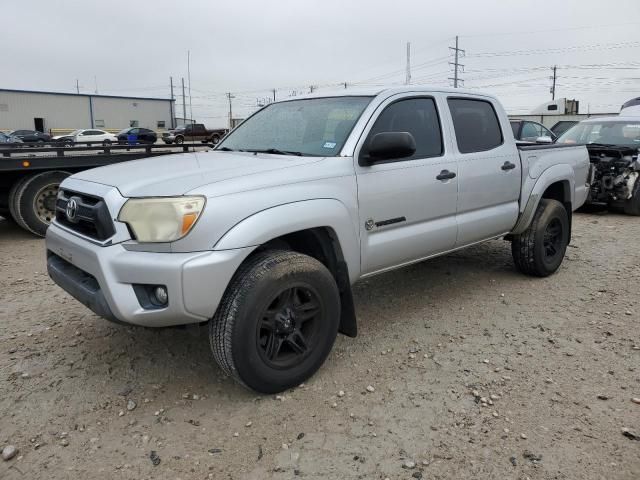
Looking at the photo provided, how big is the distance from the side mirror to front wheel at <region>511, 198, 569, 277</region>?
7.59 ft

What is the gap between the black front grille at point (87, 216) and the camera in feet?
9.46

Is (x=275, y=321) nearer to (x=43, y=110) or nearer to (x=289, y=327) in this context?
(x=289, y=327)

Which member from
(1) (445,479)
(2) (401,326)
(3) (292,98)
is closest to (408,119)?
(3) (292,98)

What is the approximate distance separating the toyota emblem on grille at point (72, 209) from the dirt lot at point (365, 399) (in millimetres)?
1036

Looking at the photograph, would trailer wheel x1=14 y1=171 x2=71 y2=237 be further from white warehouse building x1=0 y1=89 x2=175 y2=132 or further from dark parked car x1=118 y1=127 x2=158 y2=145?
Result: white warehouse building x1=0 y1=89 x2=175 y2=132

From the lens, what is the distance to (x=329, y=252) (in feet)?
11.3

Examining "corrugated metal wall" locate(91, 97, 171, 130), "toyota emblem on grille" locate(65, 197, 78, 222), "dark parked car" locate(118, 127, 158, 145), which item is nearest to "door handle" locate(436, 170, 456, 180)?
"toyota emblem on grille" locate(65, 197, 78, 222)

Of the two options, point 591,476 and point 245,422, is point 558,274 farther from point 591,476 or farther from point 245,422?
point 245,422

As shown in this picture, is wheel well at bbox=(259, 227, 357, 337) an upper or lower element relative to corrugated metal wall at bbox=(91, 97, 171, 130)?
lower

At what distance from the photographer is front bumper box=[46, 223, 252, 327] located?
8.84ft

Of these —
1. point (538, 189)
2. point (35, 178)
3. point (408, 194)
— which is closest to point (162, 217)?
point (408, 194)

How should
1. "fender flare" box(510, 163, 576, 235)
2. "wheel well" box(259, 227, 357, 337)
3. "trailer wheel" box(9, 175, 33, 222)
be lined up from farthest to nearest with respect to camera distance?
1. "trailer wheel" box(9, 175, 33, 222)
2. "fender flare" box(510, 163, 576, 235)
3. "wheel well" box(259, 227, 357, 337)

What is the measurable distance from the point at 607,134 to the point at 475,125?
263 inches

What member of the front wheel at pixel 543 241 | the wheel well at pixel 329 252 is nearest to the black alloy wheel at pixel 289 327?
the wheel well at pixel 329 252
